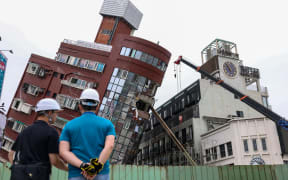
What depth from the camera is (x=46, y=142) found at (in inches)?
176

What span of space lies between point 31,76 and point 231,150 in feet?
100

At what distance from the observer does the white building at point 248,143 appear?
115 ft

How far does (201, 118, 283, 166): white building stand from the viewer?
34.9 metres

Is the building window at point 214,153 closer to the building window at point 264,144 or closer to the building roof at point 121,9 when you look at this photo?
the building window at point 264,144

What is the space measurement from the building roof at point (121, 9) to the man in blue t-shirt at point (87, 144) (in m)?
46.1

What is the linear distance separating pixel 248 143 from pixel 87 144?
3630cm

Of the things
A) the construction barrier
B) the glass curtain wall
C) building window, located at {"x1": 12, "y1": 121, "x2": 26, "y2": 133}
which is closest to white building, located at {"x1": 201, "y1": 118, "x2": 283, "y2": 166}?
the glass curtain wall

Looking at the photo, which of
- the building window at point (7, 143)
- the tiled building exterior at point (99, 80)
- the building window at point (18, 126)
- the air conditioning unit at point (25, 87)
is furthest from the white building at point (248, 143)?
the building window at point (7, 143)

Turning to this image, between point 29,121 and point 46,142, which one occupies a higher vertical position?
point 29,121

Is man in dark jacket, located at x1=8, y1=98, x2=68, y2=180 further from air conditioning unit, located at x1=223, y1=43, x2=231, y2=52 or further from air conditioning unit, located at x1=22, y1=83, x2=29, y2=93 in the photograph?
air conditioning unit, located at x1=223, y1=43, x2=231, y2=52

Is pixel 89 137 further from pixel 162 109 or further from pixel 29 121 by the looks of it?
pixel 162 109

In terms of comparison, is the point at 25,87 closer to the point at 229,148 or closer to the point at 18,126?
the point at 18,126

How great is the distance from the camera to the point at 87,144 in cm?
407

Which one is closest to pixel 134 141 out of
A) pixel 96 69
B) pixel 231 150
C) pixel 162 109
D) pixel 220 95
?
pixel 96 69
